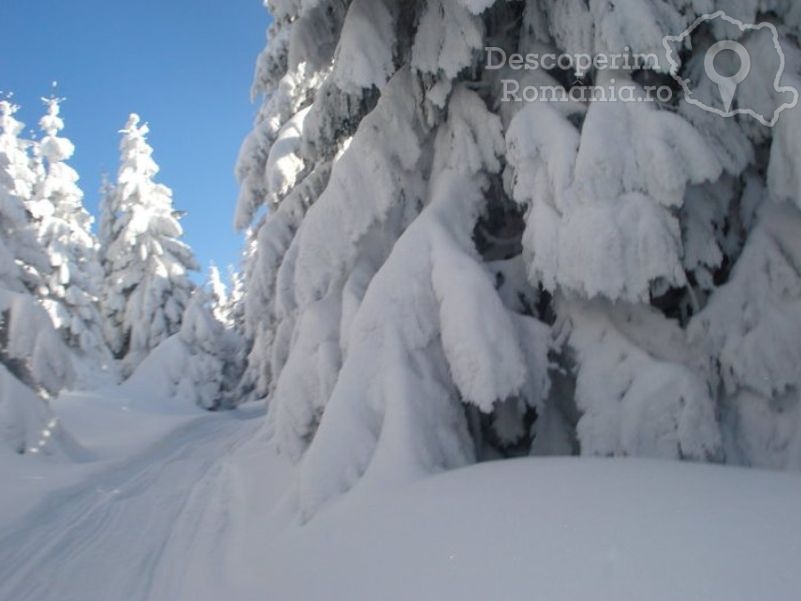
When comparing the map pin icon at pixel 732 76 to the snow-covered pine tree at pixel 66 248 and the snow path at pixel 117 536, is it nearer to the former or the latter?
the snow path at pixel 117 536

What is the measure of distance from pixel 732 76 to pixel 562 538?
408cm

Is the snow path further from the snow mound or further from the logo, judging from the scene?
the logo

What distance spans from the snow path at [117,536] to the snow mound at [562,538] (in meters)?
2.01

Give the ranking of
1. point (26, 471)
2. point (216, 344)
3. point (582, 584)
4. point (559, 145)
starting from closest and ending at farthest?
point (582, 584)
point (559, 145)
point (26, 471)
point (216, 344)

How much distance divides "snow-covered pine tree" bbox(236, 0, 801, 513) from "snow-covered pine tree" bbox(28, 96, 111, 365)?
20999 mm

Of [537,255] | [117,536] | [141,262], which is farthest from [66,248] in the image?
[537,255]

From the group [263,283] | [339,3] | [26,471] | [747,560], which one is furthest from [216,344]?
[747,560]

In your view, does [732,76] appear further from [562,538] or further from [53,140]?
[53,140]

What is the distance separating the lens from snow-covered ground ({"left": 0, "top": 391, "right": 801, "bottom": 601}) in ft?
8.50

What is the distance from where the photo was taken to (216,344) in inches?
1194

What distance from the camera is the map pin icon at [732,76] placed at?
4.77m

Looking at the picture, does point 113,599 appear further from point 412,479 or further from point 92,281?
point 92,281

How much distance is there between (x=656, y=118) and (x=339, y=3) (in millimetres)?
4014

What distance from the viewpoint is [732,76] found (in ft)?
15.9
